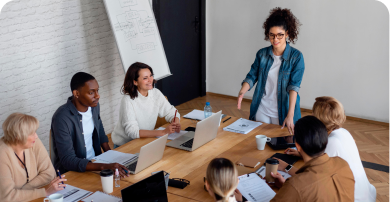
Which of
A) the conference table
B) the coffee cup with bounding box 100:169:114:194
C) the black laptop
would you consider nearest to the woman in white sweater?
the conference table

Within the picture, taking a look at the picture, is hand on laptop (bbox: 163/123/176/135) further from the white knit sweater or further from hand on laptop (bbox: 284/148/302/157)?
hand on laptop (bbox: 284/148/302/157)

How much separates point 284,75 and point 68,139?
1806 mm

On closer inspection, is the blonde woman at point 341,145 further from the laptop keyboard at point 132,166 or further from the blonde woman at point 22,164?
the blonde woman at point 22,164

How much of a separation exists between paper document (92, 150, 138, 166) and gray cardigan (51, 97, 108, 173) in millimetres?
132

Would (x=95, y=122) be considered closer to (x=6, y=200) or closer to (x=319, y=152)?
(x=6, y=200)

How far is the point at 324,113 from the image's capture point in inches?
89.6

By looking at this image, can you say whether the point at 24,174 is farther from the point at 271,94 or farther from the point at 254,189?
the point at 271,94

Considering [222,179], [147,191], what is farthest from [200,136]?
[222,179]

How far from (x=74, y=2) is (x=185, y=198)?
2.96 meters

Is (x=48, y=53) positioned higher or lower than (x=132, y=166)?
higher

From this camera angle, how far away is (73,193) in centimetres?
200

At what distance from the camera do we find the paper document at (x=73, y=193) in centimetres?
194

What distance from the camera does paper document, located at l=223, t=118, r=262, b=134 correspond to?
294cm

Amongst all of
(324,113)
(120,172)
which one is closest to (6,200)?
(120,172)
